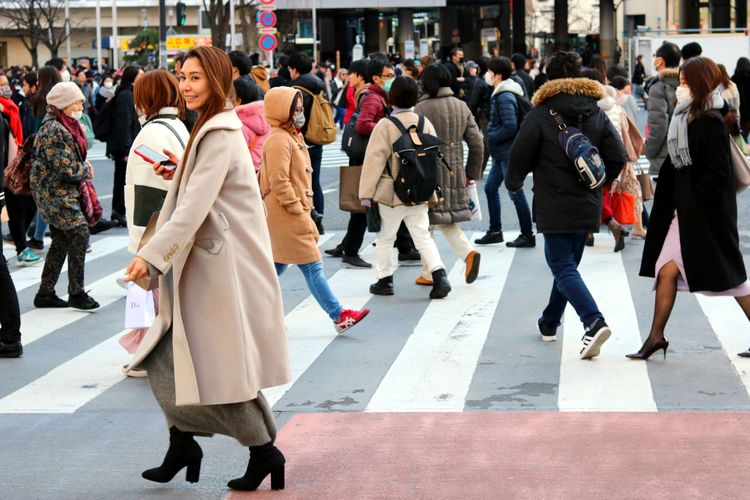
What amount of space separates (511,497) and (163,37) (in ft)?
112

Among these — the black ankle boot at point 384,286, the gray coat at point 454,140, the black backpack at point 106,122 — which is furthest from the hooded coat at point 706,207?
the black backpack at point 106,122

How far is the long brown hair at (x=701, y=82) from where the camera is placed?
723cm

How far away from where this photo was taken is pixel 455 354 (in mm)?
8086

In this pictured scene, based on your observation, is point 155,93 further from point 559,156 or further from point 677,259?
point 677,259

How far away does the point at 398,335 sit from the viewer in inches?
343

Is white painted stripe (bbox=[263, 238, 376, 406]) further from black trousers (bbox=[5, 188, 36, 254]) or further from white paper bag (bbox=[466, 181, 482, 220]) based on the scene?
black trousers (bbox=[5, 188, 36, 254])

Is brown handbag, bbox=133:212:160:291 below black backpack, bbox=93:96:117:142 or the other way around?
below

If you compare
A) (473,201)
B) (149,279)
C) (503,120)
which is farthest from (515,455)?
(503,120)

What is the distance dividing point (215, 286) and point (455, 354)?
3.27m

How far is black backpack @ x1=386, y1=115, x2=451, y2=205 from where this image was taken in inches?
375

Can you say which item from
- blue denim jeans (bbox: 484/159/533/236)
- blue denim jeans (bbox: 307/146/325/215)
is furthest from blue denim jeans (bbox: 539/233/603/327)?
blue denim jeans (bbox: 307/146/325/215)

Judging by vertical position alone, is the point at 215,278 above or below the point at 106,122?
below

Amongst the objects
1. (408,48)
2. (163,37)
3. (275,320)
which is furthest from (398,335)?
(408,48)

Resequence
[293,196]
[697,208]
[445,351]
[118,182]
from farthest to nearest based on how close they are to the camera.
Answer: [118,182]
[293,196]
[445,351]
[697,208]
